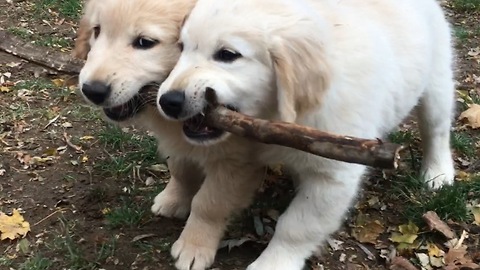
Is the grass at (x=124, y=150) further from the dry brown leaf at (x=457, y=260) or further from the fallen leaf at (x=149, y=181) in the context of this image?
the dry brown leaf at (x=457, y=260)

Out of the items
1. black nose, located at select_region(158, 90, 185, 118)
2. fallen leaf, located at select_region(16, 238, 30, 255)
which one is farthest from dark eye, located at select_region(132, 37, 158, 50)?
fallen leaf, located at select_region(16, 238, 30, 255)

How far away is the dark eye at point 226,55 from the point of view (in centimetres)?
261

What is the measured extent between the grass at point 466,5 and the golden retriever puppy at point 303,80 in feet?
9.27

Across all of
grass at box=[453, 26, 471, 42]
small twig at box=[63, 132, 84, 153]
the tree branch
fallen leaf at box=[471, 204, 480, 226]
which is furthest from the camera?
grass at box=[453, 26, 471, 42]

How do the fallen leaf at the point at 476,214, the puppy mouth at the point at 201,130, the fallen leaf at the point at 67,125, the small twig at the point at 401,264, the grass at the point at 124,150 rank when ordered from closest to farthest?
the puppy mouth at the point at 201,130
the small twig at the point at 401,264
the fallen leaf at the point at 476,214
the grass at the point at 124,150
the fallen leaf at the point at 67,125

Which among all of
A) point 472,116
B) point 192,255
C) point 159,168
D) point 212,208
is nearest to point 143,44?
point 212,208

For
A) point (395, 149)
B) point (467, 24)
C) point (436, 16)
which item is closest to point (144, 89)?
point (395, 149)

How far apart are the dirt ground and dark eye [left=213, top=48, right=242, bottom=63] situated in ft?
3.42

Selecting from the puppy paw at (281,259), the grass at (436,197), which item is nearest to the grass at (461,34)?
the grass at (436,197)

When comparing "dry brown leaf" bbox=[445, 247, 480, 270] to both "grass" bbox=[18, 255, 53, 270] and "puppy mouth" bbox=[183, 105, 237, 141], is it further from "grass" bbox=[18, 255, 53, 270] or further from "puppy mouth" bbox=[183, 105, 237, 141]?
"grass" bbox=[18, 255, 53, 270]

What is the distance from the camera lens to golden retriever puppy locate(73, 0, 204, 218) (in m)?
2.77

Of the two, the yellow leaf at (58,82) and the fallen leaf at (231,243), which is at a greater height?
the fallen leaf at (231,243)

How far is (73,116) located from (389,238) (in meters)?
2.07

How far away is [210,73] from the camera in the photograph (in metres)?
2.61
